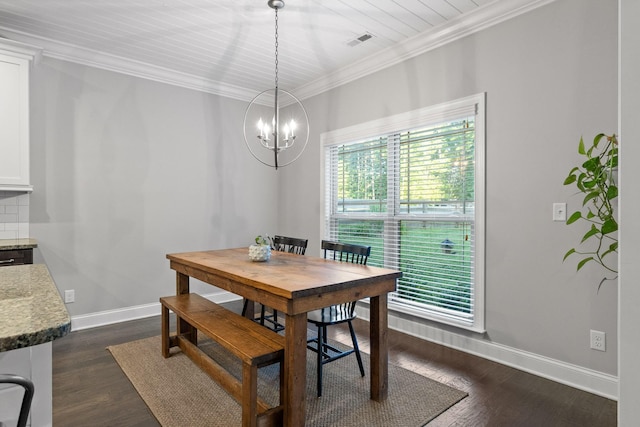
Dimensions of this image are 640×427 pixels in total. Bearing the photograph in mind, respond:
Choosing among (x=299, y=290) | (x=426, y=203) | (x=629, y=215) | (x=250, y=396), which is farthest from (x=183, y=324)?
(x=629, y=215)

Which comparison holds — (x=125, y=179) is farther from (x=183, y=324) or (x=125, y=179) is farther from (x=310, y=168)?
(x=310, y=168)

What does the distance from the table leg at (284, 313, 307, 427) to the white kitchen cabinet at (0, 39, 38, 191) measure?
2790 millimetres

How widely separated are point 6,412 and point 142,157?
11.2ft

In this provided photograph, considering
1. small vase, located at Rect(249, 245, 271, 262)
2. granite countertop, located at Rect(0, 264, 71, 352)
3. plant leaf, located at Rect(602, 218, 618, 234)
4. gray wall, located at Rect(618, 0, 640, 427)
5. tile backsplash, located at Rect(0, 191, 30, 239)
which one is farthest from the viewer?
tile backsplash, located at Rect(0, 191, 30, 239)

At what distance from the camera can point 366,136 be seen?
3943 mm

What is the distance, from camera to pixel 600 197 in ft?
7.77

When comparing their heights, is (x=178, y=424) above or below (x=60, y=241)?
below

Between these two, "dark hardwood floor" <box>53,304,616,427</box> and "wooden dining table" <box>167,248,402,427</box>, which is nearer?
"wooden dining table" <box>167,248,402,427</box>

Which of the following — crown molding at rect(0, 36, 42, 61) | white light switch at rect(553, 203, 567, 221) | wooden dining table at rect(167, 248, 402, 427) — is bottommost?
wooden dining table at rect(167, 248, 402, 427)

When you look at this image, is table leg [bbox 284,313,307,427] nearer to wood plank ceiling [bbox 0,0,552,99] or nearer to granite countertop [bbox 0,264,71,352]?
granite countertop [bbox 0,264,71,352]

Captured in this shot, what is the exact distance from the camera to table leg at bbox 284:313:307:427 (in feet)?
6.18

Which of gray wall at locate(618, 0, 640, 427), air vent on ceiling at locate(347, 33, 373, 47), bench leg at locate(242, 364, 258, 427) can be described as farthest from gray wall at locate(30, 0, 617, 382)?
bench leg at locate(242, 364, 258, 427)

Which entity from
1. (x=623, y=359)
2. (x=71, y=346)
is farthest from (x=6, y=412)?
(x=71, y=346)

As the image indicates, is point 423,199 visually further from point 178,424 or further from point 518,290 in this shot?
point 178,424
